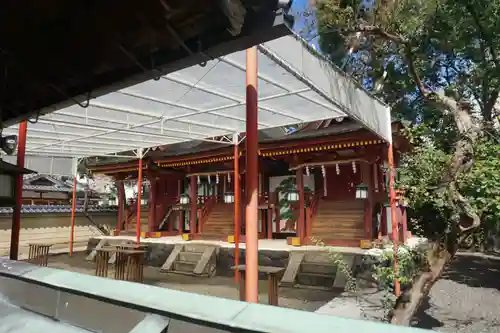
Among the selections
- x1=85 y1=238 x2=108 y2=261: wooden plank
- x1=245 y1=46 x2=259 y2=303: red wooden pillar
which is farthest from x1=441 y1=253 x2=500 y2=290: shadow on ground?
x1=85 y1=238 x2=108 y2=261: wooden plank

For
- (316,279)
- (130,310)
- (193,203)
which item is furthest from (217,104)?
(193,203)

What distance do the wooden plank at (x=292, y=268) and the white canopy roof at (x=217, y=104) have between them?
12.7 feet

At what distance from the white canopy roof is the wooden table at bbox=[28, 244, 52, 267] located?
10.5 ft

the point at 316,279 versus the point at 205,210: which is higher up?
the point at 205,210

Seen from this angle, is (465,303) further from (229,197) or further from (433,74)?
(433,74)

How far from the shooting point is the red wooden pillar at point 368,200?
34.2 ft

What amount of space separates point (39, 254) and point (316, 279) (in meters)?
8.92

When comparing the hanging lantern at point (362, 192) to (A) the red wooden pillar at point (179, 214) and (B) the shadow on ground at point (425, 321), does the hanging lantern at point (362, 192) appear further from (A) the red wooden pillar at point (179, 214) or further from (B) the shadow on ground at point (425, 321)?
(A) the red wooden pillar at point (179, 214)

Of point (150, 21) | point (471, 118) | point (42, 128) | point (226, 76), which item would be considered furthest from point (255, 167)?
point (42, 128)

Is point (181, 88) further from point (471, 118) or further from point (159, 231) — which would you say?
point (159, 231)

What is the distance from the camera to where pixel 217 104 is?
6809 millimetres

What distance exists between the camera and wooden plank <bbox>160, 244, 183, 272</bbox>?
36.8 feet

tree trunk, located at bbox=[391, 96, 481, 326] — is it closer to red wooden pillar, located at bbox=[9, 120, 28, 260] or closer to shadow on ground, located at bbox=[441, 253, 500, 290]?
shadow on ground, located at bbox=[441, 253, 500, 290]

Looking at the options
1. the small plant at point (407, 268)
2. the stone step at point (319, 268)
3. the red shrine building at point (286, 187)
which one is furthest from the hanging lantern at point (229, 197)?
the small plant at point (407, 268)
